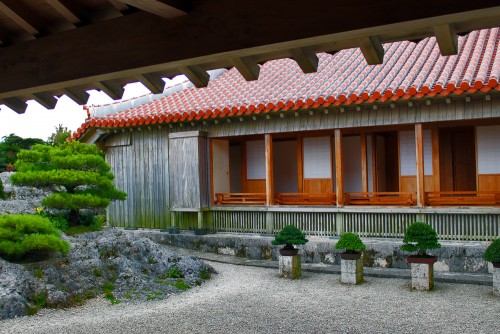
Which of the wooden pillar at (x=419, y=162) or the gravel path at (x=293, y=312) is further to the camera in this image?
the wooden pillar at (x=419, y=162)

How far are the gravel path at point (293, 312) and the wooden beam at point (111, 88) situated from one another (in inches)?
152

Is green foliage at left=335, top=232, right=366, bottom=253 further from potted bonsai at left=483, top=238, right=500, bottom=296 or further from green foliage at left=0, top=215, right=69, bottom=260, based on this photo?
green foliage at left=0, top=215, right=69, bottom=260

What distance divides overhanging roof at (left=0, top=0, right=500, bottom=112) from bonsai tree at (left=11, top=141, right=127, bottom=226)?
19.8 feet

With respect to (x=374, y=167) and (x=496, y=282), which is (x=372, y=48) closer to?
(x=496, y=282)

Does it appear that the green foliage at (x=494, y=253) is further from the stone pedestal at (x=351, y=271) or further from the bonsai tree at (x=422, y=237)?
the stone pedestal at (x=351, y=271)

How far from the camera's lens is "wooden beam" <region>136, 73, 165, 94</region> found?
Result: 3153 millimetres

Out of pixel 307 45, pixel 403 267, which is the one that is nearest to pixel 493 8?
pixel 307 45

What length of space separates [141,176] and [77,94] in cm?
1058

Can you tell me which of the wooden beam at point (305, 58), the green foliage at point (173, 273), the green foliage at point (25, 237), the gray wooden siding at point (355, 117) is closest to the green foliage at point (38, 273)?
the green foliage at point (25, 237)

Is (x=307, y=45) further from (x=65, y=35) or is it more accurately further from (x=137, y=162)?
(x=137, y=162)

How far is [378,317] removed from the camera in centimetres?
Answer: 684

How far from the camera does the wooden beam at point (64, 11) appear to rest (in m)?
2.88

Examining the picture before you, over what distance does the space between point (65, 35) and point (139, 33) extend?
613 millimetres

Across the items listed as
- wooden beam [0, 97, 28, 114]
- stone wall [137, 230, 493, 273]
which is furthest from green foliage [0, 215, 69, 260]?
stone wall [137, 230, 493, 273]
